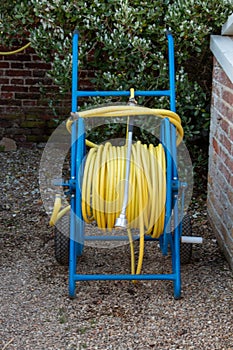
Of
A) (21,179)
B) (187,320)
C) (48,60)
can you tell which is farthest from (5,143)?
(187,320)

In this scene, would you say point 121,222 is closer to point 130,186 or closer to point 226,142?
point 130,186

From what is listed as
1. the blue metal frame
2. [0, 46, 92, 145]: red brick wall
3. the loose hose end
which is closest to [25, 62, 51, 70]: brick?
[0, 46, 92, 145]: red brick wall

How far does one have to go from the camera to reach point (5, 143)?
7051 millimetres

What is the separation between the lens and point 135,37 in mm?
5020

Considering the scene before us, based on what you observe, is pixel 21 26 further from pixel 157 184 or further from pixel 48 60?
pixel 157 184

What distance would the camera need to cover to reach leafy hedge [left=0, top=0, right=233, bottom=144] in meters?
5.05

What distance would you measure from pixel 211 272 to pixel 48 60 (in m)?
2.58

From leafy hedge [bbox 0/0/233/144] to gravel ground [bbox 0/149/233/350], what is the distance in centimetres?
129

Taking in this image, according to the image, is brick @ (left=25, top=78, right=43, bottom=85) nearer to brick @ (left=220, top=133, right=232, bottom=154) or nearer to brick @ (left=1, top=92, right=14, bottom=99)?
brick @ (left=1, top=92, right=14, bottom=99)

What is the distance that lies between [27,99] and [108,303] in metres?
3.73

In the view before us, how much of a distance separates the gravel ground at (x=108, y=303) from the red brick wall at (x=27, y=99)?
91.8 inches

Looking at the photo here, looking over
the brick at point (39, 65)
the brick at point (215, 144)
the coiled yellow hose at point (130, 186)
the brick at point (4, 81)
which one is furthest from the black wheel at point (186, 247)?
the brick at point (4, 81)

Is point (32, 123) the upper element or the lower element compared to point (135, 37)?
lower

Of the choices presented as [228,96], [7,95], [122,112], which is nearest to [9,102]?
[7,95]
